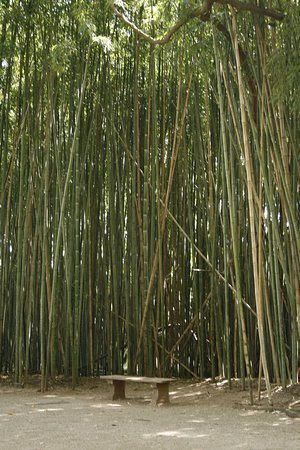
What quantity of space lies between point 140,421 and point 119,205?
2.63 m

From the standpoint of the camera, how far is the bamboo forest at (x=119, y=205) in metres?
5.30

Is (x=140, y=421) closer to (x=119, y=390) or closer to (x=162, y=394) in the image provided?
(x=162, y=394)

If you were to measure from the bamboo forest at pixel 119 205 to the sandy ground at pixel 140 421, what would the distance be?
43cm

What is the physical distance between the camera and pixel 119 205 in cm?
593

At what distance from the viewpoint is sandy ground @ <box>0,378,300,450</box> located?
295 cm

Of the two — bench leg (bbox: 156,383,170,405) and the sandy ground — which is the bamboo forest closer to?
the sandy ground

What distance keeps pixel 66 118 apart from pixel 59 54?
157 centimetres

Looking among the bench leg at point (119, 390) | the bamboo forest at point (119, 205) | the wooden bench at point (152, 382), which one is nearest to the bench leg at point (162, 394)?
the wooden bench at point (152, 382)

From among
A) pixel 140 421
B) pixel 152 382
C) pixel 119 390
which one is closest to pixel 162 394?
pixel 152 382

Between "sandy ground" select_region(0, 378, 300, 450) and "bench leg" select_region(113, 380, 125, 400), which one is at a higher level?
"bench leg" select_region(113, 380, 125, 400)

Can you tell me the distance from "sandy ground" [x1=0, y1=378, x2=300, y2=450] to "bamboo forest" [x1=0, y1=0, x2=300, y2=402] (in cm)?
43

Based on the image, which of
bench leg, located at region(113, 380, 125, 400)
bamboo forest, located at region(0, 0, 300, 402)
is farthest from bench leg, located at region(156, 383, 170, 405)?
bamboo forest, located at region(0, 0, 300, 402)

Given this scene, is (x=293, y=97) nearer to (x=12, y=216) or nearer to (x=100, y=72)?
(x=100, y=72)

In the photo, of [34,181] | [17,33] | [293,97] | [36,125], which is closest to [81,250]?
[34,181]
